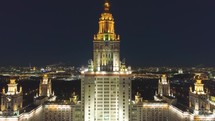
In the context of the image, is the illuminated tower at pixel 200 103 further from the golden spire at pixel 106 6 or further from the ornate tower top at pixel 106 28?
Answer: the golden spire at pixel 106 6

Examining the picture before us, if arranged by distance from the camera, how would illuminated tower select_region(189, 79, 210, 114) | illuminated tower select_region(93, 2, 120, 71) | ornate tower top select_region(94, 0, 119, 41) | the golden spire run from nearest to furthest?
illuminated tower select_region(189, 79, 210, 114)
illuminated tower select_region(93, 2, 120, 71)
ornate tower top select_region(94, 0, 119, 41)
the golden spire

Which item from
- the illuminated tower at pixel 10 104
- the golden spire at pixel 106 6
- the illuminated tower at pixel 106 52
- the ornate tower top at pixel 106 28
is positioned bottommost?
the illuminated tower at pixel 10 104

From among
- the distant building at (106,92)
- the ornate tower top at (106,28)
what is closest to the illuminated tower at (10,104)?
the distant building at (106,92)

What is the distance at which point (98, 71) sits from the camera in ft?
190

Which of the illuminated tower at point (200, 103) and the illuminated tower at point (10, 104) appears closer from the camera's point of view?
the illuminated tower at point (10, 104)

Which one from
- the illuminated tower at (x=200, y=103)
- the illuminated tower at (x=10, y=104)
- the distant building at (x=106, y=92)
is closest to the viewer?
the illuminated tower at (x=10, y=104)

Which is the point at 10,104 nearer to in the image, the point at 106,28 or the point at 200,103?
the point at 106,28

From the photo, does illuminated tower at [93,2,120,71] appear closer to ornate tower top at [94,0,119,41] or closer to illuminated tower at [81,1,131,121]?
ornate tower top at [94,0,119,41]

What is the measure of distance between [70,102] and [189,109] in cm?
2515

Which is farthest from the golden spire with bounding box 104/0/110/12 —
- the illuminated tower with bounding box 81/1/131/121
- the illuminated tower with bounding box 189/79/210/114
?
the illuminated tower with bounding box 189/79/210/114

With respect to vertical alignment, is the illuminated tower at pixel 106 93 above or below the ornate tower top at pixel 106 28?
below

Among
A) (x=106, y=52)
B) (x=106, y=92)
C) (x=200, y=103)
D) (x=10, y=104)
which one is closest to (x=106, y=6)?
(x=106, y=52)

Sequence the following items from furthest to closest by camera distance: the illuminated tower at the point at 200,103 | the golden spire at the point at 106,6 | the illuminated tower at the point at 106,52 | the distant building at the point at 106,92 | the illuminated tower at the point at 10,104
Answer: the golden spire at the point at 106,6 → the illuminated tower at the point at 106,52 → the distant building at the point at 106,92 → the illuminated tower at the point at 200,103 → the illuminated tower at the point at 10,104

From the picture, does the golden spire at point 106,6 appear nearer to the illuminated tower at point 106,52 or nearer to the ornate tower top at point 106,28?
the ornate tower top at point 106,28
